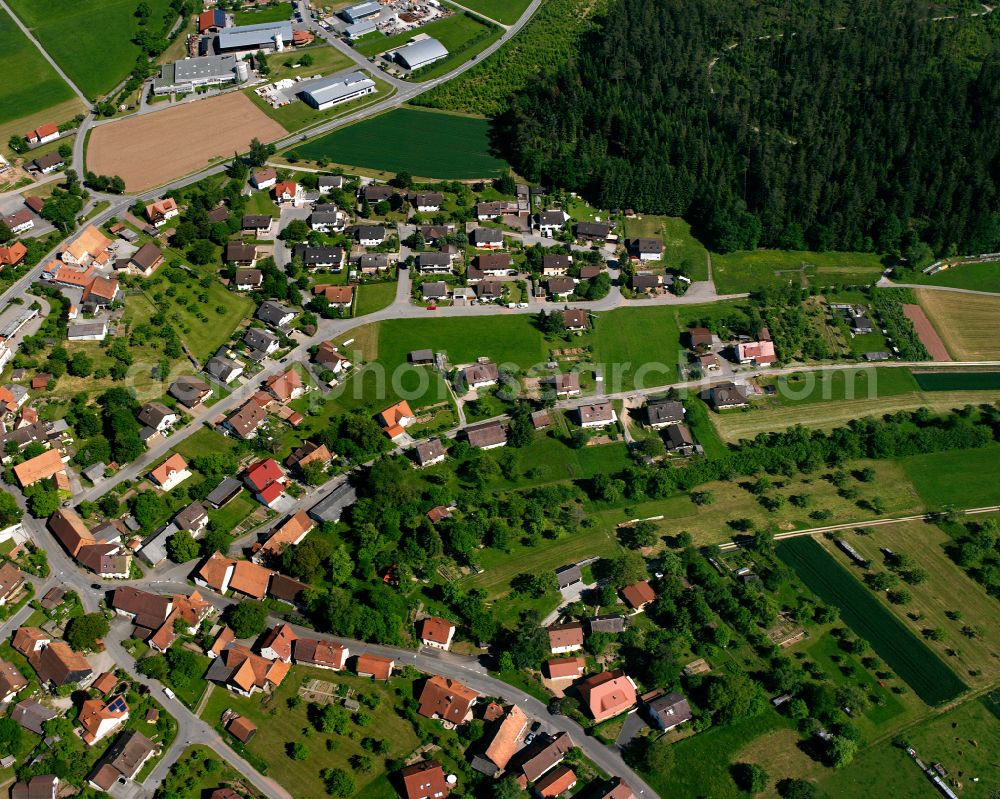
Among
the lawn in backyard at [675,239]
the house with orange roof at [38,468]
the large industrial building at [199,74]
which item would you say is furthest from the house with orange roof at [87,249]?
the lawn in backyard at [675,239]

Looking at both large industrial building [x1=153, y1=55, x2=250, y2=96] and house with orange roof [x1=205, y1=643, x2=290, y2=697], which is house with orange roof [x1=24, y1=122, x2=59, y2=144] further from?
house with orange roof [x1=205, y1=643, x2=290, y2=697]

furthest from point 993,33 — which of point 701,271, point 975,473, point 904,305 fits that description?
point 975,473

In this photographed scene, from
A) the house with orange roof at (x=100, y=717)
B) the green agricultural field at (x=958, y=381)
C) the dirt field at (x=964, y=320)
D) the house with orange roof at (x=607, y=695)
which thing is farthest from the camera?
the dirt field at (x=964, y=320)

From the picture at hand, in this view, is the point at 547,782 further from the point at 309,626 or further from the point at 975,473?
the point at 975,473

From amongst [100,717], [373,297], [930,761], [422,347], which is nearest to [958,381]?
[930,761]

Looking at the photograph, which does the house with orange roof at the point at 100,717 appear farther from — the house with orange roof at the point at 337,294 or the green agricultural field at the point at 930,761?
the green agricultural field at the point at 930,761

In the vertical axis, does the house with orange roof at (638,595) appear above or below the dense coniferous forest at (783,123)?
below

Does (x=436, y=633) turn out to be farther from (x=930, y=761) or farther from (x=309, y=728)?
(x=930, y=761)
